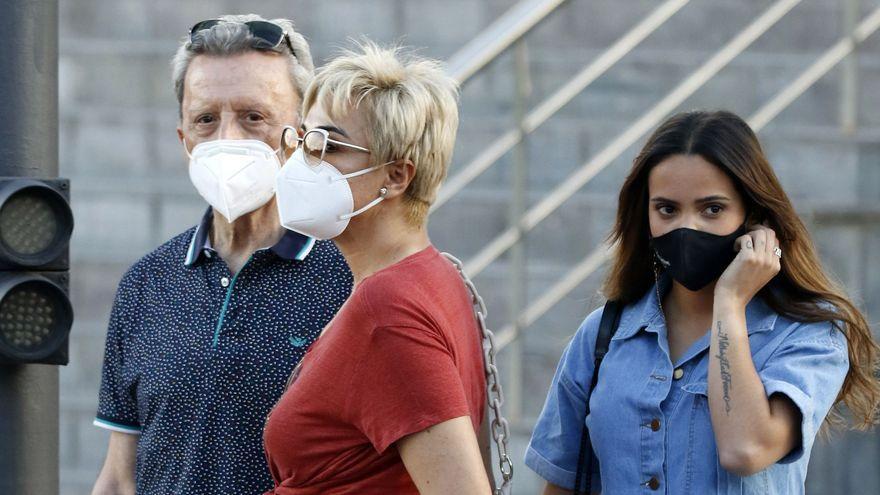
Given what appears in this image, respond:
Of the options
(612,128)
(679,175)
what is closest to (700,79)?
(612,128)

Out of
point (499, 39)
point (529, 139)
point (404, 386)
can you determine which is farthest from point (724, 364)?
point (529, 139)

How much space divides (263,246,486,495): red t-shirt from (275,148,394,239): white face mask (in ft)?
0.55

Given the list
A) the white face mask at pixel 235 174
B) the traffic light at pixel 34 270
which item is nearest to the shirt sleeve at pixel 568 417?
the white face mask at pixel 235 174

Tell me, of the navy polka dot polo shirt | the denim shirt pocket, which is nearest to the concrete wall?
the navy polka dot polo shirt

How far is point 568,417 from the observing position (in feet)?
10.3

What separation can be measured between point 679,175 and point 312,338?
2.79ft

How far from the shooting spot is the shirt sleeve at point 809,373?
2801mm

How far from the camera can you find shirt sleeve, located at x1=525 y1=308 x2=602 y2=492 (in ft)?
10.2

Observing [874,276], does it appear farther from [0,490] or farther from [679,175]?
[0,490]

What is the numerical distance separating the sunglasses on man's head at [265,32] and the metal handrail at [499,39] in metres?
1.89

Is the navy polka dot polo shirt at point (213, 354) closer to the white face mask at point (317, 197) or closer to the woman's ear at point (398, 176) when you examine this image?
the white face mask at point (317, 197)

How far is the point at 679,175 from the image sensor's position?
9.68 feet

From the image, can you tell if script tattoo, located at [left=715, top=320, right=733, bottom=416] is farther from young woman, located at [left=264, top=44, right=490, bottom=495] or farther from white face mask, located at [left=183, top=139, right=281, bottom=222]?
white face mask, located at [left=183, top=139, right=281, bottom=222]

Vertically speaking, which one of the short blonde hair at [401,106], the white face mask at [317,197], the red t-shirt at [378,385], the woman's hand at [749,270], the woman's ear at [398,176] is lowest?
the red t-shirt at [378,385]
